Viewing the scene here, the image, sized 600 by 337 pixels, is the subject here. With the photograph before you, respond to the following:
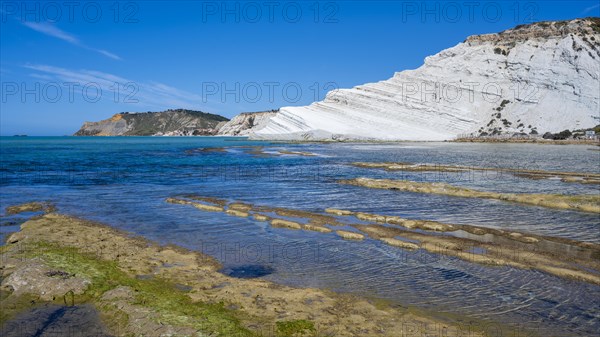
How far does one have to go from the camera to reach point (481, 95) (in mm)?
96250

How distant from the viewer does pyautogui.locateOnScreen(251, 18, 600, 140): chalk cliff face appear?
84188 millimetres

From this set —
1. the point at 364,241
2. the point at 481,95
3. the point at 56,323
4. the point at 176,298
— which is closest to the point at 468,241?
the point at 364,241

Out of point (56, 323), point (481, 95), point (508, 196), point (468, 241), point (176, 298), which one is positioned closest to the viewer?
point (56, 323)


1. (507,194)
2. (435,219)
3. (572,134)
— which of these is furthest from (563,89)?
(435,219)

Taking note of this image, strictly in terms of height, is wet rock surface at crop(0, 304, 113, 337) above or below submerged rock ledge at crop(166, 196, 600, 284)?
below

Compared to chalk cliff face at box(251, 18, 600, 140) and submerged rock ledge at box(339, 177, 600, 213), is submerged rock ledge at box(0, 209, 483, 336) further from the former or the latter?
chalk cliff face at box(251, 18, 600, 140)

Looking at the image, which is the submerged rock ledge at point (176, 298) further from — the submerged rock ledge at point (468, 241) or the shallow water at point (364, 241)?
the submerged rock ledge at point (468, 241)

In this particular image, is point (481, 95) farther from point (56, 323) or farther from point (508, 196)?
point (56, 323)

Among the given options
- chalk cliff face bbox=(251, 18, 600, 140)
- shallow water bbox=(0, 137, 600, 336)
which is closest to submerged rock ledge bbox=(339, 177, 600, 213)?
shallow water bbox=(0, 137, 600, 336)

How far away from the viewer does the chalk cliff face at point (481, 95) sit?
276 ft

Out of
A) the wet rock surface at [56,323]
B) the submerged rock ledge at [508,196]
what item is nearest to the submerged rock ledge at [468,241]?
the submerged rock ledge at [508,196]

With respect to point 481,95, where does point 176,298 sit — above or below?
below

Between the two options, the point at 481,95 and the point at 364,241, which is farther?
the point at 481,95

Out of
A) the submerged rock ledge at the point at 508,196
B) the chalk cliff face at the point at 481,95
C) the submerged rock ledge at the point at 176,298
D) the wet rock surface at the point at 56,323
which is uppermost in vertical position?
the chalk cliff face at the point at 481,95
